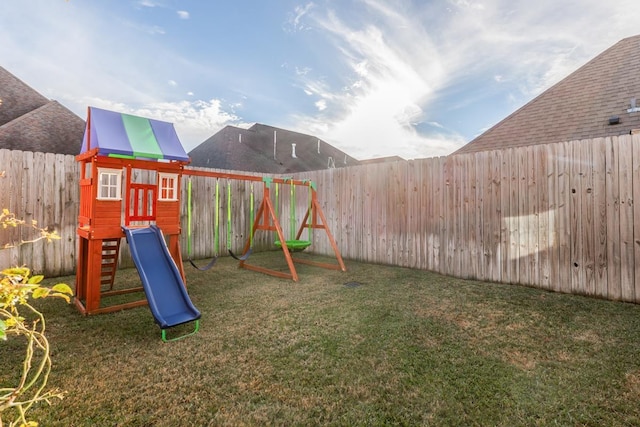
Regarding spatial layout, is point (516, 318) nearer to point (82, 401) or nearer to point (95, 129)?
point (82, 401)

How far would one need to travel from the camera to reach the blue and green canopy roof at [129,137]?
3.46 meters

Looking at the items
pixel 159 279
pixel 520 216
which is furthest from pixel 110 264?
pixel 520 216

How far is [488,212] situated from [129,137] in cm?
547

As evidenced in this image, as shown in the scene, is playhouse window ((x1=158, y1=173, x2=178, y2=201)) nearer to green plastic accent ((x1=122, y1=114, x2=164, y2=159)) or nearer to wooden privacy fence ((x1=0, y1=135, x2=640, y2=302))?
green plastic accent ((x1=122, y1=114, x2=164, y2=159))

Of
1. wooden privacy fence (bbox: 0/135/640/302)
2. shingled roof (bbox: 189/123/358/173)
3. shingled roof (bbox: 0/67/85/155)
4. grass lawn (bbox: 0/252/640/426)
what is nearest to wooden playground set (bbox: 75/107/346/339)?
grass lawn (bbox: 0/252/640/426)

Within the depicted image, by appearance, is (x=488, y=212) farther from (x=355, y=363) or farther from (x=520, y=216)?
(x=355, y=363)

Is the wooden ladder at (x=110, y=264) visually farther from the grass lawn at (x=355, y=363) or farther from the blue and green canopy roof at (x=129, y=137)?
the blue and green canopy roof at (x=129, y=137)

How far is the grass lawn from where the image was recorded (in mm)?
1732

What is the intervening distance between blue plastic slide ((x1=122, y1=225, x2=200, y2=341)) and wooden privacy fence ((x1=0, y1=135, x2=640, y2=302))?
8.58ft

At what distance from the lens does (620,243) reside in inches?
143

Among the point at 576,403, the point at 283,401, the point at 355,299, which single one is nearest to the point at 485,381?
the point at 576,403

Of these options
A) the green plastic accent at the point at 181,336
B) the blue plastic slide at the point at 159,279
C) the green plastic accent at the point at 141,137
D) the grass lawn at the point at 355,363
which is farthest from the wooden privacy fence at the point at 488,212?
the green plastic accent at the point at 181,336

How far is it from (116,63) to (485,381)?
25.8 feet

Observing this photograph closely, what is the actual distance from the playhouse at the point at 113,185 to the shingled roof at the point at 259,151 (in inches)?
453
